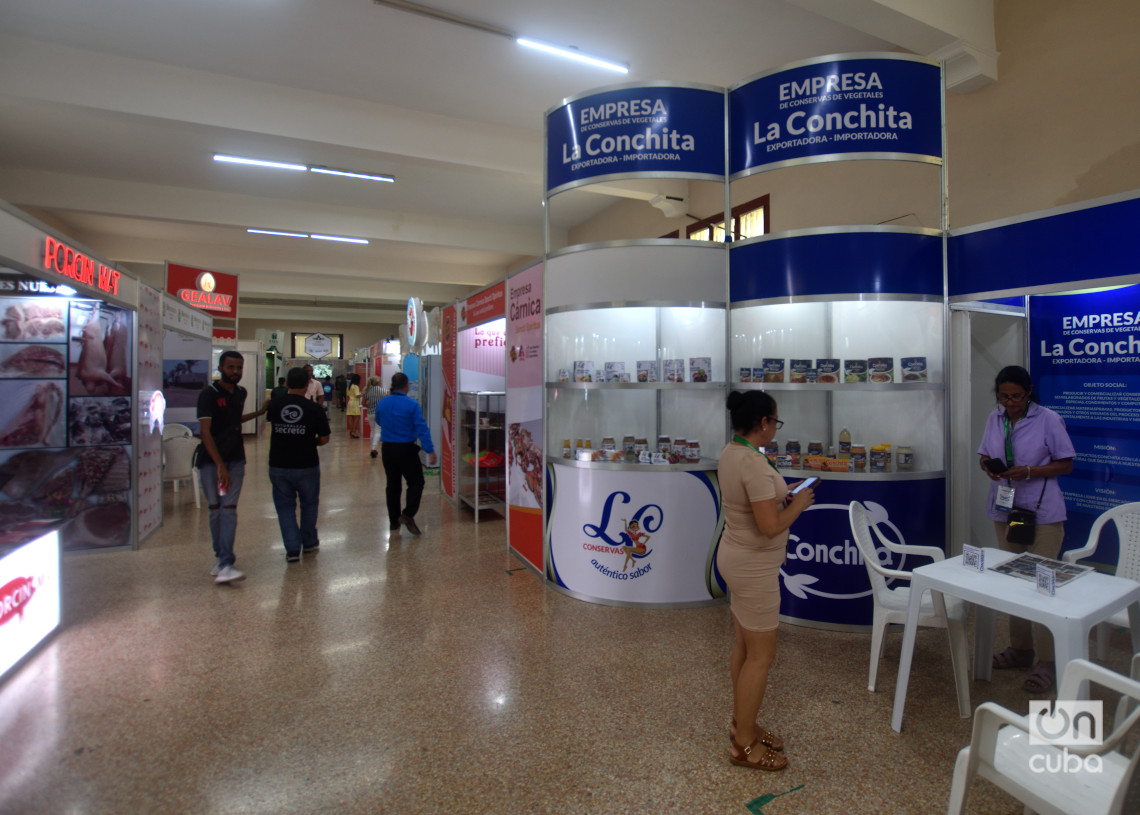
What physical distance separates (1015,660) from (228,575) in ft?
16.1

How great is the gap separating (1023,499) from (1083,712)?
169 centimetres

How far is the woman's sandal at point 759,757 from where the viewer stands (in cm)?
230

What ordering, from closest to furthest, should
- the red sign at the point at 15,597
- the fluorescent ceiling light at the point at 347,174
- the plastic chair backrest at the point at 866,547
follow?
the plastic chair backrest at the point at 866,547, the red sign at the point at 15,597, the fluorescent ceiling light at the point at 347,174

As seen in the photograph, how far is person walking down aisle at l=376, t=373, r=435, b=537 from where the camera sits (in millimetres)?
5922

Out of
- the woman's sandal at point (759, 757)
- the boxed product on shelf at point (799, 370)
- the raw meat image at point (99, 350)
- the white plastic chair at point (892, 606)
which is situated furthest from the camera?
the raw meat image at point (99, 350)

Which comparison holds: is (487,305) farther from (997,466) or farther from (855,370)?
(997,466)

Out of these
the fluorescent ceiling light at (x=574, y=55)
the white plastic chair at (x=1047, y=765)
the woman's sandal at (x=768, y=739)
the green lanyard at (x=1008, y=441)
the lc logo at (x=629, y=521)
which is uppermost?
the fluorescent ceiling light at (x=574, y=55)

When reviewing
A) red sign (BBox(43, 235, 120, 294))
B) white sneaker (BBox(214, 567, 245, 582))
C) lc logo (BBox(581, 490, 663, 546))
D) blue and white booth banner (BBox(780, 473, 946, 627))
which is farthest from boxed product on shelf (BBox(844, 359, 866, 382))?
red sign (BBox(43, 235, 120, 294))

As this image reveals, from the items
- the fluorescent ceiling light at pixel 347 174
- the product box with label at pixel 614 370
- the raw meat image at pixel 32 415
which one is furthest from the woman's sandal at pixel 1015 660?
the fluorescent ceiling light at pixel 347 174

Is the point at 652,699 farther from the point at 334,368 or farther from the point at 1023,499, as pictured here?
the point at 334,368

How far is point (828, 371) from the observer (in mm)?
3773

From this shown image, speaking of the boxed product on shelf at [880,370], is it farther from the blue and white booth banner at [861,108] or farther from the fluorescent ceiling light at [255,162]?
the fluorescent ceiling light at [255,162]

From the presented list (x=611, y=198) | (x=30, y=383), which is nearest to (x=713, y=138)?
(x=30, y=383)

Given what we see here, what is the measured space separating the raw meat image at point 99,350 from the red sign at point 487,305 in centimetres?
308
